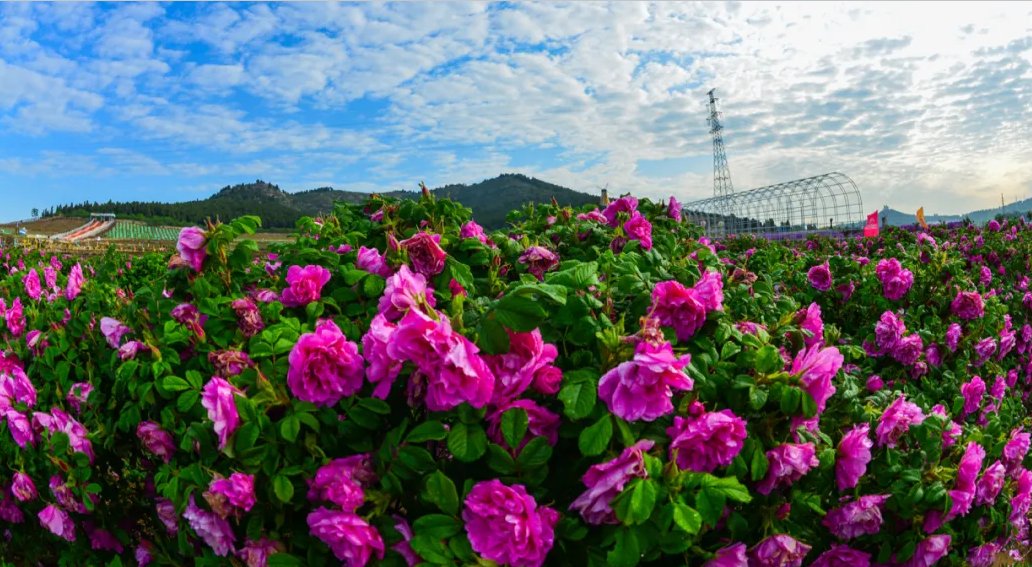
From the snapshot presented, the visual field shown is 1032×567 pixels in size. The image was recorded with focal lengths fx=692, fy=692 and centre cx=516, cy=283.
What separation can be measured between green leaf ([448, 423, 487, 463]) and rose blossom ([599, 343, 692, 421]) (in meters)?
0.32

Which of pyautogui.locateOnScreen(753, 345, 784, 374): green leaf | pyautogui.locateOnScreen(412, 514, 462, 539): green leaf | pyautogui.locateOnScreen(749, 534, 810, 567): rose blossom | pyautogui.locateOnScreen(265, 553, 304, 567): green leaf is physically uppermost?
pyautogui.locateOnScreen(753, 345, 784, 374): green leaf

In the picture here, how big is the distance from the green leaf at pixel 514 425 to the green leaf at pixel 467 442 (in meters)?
0.06

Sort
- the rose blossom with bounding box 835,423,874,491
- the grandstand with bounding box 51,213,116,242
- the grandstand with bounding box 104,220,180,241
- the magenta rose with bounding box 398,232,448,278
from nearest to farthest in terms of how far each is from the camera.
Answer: the rose blossom with bounding box 835,423,874,491 < the magenta rose with bounding box 398,232,448,278 < the grandstand with bounding box 51,213,116,242 < the grandstand with bounding box 104,220,180,241

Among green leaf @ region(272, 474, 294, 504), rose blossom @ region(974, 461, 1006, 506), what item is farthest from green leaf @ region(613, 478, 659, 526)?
rose blossom @ region(974, 461, 1006, 506)

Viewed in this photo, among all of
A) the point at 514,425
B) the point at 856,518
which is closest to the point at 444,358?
the point at 514,425

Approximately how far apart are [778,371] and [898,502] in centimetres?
83

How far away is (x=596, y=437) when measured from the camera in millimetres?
1630

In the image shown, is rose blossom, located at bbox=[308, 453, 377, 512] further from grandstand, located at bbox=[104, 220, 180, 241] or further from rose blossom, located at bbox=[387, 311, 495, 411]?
grandstand, located at bbox=[104, 220, 180, 241]

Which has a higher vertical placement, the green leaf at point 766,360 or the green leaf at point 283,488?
the green leaf at point 766,360

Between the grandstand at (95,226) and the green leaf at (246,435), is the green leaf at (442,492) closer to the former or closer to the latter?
the green leaf at (246,435)

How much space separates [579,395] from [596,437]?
4.1 inches

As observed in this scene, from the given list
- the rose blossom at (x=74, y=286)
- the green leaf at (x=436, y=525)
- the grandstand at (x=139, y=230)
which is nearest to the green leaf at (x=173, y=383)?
the green leaf at (x=436, y=525)

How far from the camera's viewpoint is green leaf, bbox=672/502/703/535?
5.17 ft

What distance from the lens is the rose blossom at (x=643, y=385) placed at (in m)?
1.62
